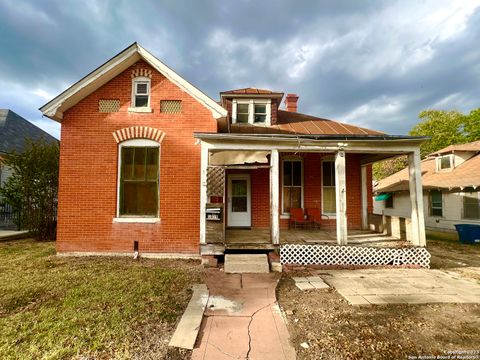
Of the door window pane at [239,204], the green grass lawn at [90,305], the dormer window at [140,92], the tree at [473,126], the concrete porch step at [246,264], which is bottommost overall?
the green grass lawn at [90,305]

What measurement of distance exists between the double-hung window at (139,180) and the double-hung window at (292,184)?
17.4 ft

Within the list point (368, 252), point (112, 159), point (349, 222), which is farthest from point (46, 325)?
point (349, 222)

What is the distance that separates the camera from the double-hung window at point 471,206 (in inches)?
522

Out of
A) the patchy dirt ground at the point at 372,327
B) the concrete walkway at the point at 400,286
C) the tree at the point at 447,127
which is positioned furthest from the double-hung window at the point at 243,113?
the tree at the point at 447,127

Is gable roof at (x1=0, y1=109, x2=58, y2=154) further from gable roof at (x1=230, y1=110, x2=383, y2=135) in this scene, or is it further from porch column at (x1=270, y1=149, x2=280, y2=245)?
porch column at (x1=270, y1=149, x2=280, y2=245)

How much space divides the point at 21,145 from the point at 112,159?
470 inches

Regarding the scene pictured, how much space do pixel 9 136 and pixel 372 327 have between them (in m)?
20.3

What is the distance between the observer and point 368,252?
719cm

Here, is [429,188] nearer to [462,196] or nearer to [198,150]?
[462,196]

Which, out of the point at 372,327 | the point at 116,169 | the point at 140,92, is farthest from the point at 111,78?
the point at 372,327

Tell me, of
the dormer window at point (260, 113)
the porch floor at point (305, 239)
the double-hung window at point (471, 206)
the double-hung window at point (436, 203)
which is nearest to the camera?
the porch floor at point (305, 239)

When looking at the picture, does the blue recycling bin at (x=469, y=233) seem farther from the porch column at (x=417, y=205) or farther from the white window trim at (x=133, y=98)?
the white window trim at (x=133, y=98)

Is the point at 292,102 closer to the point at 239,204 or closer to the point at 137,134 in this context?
the point at 239,204

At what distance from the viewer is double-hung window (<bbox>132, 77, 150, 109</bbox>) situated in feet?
27.6
